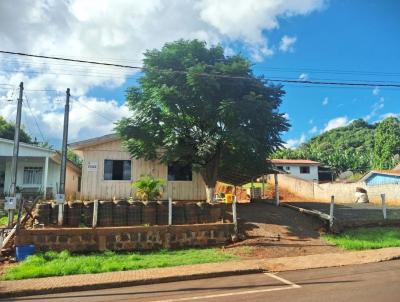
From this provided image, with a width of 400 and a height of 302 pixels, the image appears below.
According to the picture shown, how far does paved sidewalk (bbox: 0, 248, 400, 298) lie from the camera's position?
900 centimetres

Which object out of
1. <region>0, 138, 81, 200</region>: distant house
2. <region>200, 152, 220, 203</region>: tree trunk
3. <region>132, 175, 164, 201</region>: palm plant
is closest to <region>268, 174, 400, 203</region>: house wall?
<region>200, 152, 220, 203</region>: tree trunk

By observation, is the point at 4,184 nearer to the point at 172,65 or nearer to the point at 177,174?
the point at 177,174

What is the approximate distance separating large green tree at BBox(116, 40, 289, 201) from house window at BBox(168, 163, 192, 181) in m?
1.85

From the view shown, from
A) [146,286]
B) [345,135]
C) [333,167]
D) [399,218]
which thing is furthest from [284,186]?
[345,135]

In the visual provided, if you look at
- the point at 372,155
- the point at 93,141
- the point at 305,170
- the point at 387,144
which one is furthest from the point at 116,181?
the point at 372,155

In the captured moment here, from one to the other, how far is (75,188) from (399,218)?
77.6 ft

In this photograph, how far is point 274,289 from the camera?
8398mm

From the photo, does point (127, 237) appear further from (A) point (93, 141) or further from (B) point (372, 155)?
(B) point (372, 155)

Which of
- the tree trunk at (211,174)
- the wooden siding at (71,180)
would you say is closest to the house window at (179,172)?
the tree trunk at (211,174)

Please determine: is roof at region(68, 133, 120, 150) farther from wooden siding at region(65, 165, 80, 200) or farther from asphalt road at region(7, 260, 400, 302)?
asphalt road at region(7, 260, 400, 302)

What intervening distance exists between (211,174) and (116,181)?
5072 mm

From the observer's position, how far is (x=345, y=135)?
85.8 m

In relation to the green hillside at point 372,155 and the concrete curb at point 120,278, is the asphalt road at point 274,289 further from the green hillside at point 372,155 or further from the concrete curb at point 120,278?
the green hillside at point 372,155

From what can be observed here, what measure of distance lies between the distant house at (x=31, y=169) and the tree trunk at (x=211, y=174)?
8623mm
